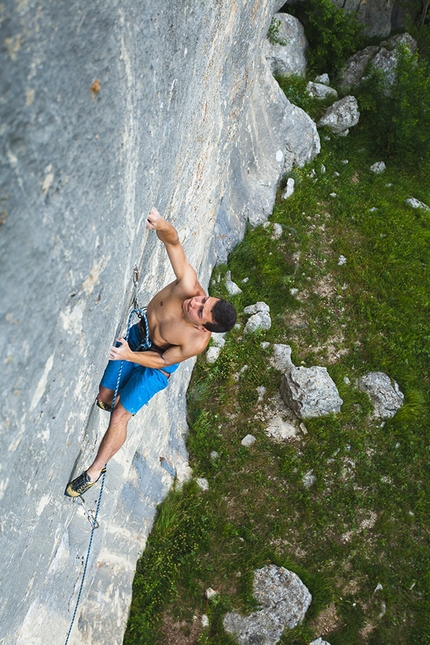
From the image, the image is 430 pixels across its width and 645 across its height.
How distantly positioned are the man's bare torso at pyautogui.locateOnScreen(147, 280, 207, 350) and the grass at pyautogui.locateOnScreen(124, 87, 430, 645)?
116 inches

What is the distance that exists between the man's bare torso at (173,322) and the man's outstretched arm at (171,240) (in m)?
0.11

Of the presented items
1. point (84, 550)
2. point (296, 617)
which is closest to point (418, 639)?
point (296, 617)

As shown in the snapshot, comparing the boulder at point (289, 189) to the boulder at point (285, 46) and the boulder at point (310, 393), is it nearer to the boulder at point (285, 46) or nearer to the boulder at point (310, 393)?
the boulder at point (285, 46)

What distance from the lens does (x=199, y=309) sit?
3.43 m

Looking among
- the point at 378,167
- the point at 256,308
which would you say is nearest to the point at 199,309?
the point at 256,308

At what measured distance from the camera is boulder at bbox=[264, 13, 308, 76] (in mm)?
10508

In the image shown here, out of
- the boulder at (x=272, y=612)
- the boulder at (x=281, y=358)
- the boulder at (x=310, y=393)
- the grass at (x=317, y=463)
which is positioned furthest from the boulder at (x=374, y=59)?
the boulder at (x=272, y=612)

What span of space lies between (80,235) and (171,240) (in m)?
1.38

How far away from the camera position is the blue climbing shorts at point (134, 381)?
3.75 metres

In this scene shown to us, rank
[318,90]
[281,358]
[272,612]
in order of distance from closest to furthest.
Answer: [272,612], [281,358], [318,90]

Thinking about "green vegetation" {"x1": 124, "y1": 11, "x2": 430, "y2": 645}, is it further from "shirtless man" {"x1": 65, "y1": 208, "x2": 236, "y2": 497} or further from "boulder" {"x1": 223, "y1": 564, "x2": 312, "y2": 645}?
"shirtless man" {"x1": 65, "y1": 208, "x2": 236, "y2": 497}

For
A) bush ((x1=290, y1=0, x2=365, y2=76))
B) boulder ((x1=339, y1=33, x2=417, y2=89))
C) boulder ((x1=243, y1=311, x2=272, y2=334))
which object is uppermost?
bush ((x1=290, y1=0, x2=365, y2=76))

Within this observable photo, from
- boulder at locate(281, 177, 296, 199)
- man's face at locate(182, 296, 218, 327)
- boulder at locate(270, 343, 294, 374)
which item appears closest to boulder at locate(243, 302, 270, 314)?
boulder at locate(270, 343, 294, 374)

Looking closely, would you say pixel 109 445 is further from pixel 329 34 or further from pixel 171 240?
pixel 329 34
